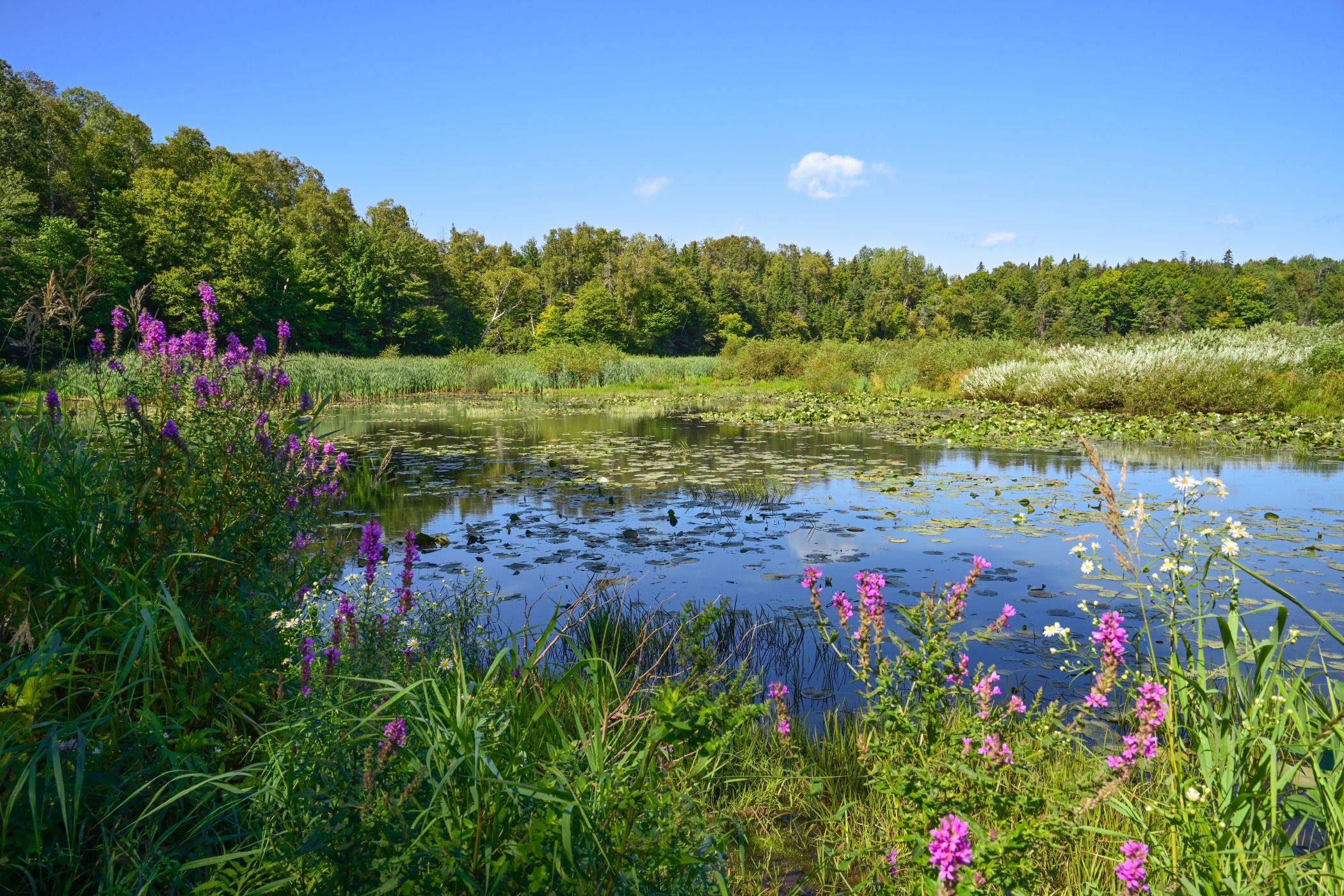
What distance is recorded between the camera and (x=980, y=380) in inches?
815

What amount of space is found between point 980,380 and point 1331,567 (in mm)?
16436

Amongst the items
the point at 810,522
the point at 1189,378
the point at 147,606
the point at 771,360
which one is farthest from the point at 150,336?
the point at 771,360

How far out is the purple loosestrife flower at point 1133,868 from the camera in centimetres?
137

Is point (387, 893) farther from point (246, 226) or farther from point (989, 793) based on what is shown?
point (246, 226)

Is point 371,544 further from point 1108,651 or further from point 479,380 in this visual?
point 479,380

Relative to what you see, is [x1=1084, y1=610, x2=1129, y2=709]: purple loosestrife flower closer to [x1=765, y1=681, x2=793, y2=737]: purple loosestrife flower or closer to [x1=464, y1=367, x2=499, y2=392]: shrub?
[x1=765, y1=681, x2=793, y2=737]: purple loosestrife flower

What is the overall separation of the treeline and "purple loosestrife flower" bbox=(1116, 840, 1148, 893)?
3.41m

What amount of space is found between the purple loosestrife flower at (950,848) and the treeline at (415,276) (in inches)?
122

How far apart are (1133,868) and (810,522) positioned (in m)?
5.55

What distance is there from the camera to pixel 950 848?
133cm

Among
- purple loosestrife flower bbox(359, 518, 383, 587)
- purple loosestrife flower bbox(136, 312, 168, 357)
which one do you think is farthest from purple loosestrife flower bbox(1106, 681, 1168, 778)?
purple loosestrife flower bbox(136, 312, 168, 357)

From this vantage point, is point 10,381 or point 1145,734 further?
point 10,381

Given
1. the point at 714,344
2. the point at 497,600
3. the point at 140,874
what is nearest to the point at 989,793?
the point at 140,874

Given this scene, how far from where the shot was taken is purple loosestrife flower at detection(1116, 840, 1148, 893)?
4.50 ft
